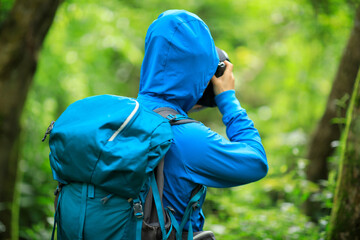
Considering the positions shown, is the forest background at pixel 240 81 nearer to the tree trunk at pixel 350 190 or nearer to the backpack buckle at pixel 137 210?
the tree trunk at pixel 350 190

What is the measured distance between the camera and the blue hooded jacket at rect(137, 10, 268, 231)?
1.72 metres

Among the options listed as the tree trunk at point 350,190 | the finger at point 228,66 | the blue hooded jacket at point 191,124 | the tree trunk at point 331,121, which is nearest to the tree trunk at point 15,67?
the blue hooded jacket at point 191,124

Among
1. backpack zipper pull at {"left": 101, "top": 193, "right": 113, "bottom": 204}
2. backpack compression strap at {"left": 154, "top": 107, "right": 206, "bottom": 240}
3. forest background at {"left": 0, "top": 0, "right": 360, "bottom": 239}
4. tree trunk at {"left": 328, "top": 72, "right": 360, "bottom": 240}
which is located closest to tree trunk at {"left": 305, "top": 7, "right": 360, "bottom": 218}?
forest background at {"left": 0, "top": 0, "right": 360, "bottom": 239}

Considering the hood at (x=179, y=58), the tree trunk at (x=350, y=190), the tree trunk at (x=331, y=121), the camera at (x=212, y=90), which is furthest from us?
the tree trunk at (x=331, y=121)

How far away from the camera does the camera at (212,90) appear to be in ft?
6.55

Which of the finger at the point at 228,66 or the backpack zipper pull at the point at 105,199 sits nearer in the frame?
the backpack zipper pull at the point at 105,199

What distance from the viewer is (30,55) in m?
4.02

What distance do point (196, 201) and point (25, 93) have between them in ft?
10.1

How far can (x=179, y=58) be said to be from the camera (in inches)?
72.3

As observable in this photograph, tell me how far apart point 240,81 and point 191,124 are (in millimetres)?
9948

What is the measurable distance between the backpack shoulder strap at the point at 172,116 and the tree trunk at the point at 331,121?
3818 millimetres

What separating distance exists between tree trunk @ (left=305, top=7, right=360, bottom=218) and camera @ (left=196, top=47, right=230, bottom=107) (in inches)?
138

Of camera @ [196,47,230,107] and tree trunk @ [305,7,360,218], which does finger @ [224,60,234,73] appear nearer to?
camera @ [196,47,230,107]

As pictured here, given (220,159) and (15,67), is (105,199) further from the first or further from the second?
(15,67)
